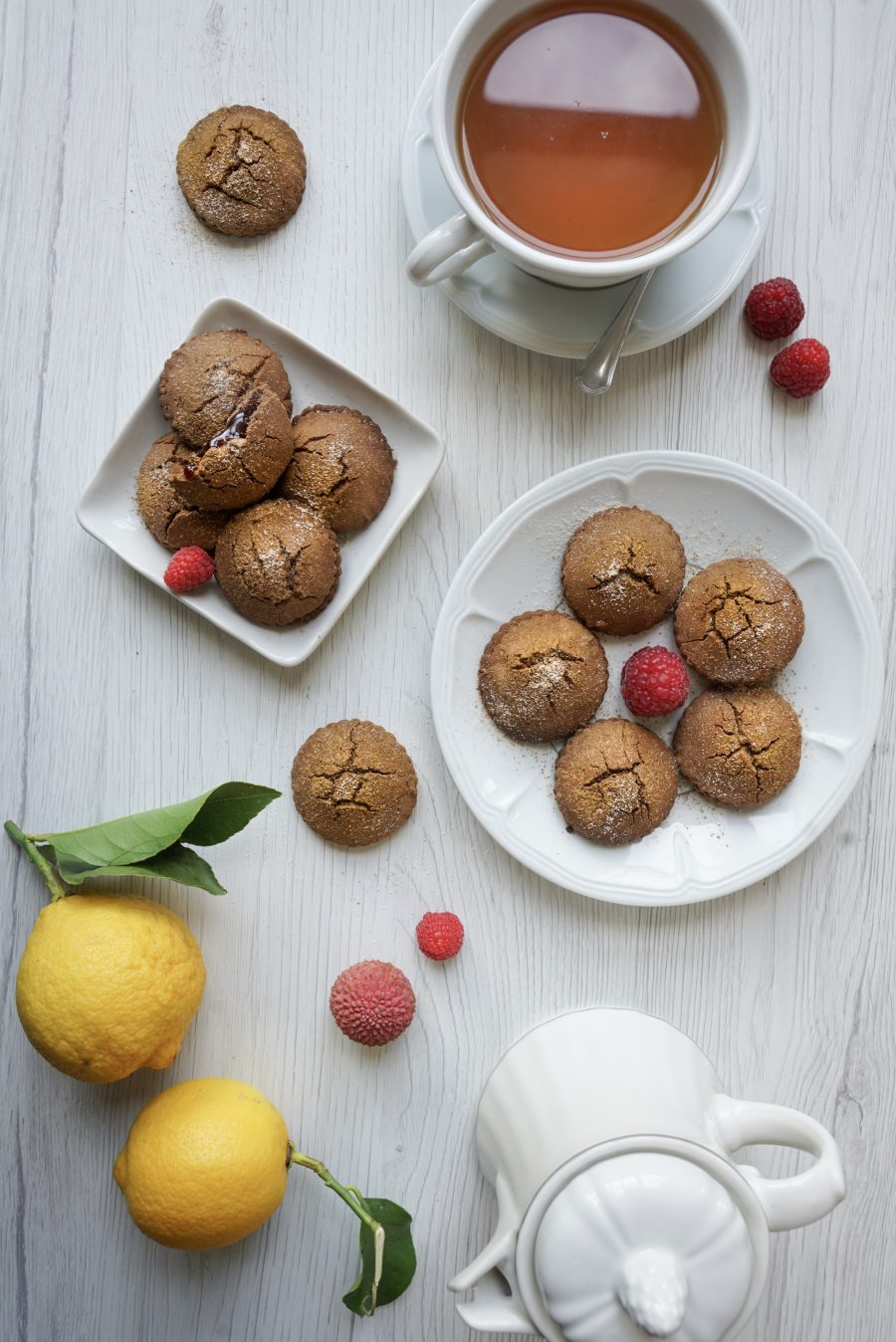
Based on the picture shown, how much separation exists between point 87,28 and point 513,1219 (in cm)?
135

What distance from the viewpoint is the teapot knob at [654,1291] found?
2.64ft

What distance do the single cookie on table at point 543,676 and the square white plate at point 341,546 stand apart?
176mm

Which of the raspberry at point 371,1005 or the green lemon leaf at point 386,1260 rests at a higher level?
the raspberry at point 371,1005

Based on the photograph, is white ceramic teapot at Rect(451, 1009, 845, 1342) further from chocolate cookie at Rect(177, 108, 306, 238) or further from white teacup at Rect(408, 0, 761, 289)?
chocolate cookie at Rect(177, 108, 306, 238)

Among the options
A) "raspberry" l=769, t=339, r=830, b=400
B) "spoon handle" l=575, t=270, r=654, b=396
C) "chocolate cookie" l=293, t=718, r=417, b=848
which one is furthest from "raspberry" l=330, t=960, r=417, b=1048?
"raspberry" l=769, t=339, r=830, b=400

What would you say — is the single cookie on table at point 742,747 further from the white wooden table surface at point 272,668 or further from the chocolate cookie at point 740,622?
the white wooden table surface at point 272,668

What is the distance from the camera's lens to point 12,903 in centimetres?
116

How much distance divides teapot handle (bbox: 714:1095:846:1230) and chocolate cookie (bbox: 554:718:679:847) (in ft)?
0.98

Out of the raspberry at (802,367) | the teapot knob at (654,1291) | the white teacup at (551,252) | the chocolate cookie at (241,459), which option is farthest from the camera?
the raspberry at (802,367)

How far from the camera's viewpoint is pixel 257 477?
1.05 metres

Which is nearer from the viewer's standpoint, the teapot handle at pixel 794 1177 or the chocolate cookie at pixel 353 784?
the teapot handle at pixel 794 1177

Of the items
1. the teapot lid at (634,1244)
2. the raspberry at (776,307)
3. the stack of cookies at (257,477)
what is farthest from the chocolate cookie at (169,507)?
the teapot lid at (634,1244)

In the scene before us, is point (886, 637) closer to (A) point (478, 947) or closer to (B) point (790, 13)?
(A) point (478, 947)

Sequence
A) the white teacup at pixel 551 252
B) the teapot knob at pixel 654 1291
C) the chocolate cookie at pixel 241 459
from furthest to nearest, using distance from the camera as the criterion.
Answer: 1. the chocolate cookie at pixel 241 459
2. the white teacup at pixel 551 252
3. the teapot knob at pixel 654 1291
